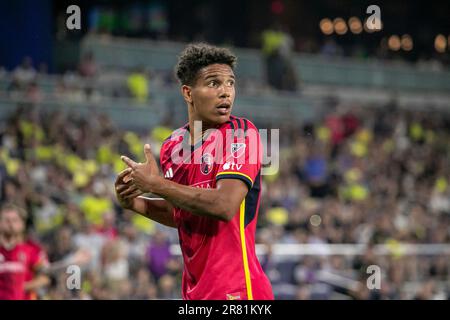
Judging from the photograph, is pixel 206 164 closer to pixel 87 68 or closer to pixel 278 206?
pixel 278 206

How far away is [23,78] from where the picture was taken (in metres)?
14.9

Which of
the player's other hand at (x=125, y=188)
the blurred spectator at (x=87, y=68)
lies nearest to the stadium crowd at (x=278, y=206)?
the blurred spectator at (x=87, y=68)

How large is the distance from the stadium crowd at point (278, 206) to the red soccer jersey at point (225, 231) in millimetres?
3688

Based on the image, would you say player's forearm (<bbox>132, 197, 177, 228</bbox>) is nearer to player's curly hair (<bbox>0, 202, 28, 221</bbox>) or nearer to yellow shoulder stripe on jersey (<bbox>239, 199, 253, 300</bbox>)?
yellow shoulder stripe on jersey (<bbox>239, 199, 253, 300</bbox>)

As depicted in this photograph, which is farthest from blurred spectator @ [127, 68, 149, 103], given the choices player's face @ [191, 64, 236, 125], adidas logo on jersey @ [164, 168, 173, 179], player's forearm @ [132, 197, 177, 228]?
player's face @ [191, 64, 236, 125]

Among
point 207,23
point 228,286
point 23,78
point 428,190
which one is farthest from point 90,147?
point 207,23

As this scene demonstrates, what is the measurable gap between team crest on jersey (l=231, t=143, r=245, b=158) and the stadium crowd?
392cm

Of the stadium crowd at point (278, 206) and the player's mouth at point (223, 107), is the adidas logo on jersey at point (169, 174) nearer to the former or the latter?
the player's mouth at point (223, 107)

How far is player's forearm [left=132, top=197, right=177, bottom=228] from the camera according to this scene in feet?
14.8

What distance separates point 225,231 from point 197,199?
276mm

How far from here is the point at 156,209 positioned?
450cm

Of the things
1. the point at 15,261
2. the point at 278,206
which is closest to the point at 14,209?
the point at 15,261

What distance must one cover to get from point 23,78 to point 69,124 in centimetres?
197
